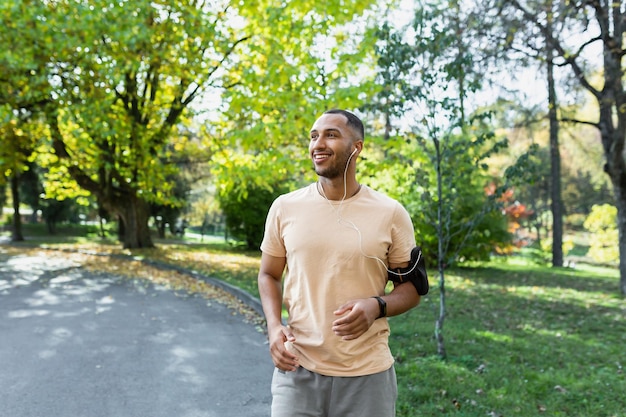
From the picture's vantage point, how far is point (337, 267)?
88.4 inches

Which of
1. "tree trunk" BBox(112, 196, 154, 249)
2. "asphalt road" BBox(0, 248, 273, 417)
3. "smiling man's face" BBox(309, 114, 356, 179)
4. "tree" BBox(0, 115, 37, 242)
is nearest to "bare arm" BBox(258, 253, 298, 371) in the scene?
"smiling man's face" BBox(309, 114, 356, 179)

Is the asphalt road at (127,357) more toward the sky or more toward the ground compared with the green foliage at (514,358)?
more toward the sky

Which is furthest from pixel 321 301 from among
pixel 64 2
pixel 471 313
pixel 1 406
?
pixel 64 2

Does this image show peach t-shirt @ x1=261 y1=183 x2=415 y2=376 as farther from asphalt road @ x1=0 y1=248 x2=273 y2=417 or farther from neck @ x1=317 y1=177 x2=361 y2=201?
asphalt road @ x1=0 y1=248 x2=273 y2=417

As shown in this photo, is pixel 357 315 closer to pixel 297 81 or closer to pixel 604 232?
pixel 297 81

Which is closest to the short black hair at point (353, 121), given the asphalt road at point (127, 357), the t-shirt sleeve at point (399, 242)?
the t-shirt sleeve at point (399, 242)

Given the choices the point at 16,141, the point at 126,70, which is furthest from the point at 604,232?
the point at 16,141

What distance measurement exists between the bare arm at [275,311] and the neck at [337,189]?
379mm

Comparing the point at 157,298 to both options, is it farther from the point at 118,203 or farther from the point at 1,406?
the point at 118,203

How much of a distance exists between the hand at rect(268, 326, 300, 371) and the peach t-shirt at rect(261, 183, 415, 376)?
6cm

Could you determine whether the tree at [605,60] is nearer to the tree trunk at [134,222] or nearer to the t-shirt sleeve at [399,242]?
the t-shirt sleeve at [399,242]

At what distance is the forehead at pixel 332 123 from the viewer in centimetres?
234

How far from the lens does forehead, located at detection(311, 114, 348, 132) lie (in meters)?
2.34

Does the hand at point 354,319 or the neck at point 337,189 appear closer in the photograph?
the hand at point 354,319
